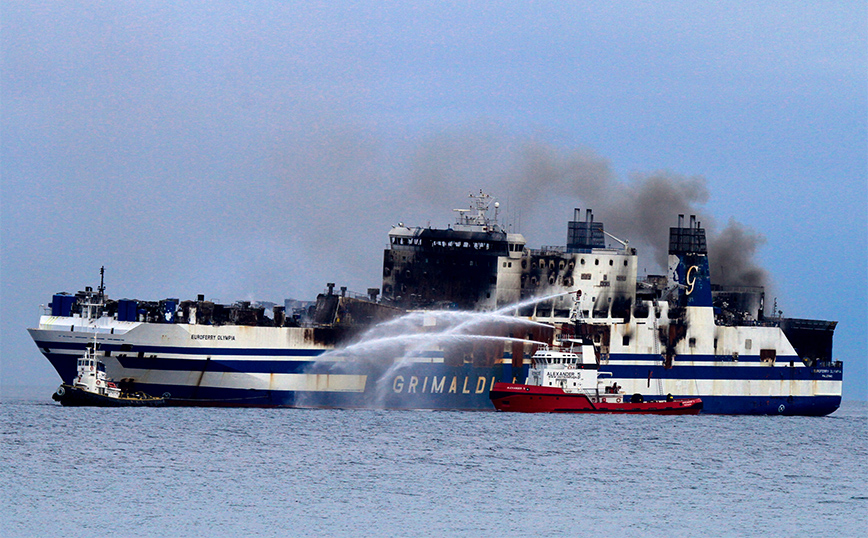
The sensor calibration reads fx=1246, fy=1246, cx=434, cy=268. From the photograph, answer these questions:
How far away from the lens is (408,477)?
153ft

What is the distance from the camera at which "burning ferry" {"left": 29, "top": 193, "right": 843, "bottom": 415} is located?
68.2 m

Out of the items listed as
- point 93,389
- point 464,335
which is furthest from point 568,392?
point 93,389

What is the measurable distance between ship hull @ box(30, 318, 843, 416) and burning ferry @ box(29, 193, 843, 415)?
0.26 feet

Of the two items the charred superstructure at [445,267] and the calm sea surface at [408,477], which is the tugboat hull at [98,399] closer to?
the calm sea surface at [408,477]

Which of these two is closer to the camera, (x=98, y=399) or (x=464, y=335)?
(x=98, y=399)

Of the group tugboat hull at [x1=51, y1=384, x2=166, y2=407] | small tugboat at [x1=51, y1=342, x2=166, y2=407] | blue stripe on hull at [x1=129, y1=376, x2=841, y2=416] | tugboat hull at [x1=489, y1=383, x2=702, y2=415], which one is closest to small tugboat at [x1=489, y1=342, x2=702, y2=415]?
tugboat hull at [x1=489, y1=383, x2=702, y2=415]

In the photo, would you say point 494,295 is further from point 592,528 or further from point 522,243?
point 592,528

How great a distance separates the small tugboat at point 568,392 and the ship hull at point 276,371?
5.61ft

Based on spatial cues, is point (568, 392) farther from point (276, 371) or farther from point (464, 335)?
point (276, 371)

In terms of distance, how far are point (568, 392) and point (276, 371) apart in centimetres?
1690

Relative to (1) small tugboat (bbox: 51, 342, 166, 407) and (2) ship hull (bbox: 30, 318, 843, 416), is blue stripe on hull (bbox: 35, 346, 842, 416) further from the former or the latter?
(1) small tugboat (bbox: 51, 342, 166, 407)

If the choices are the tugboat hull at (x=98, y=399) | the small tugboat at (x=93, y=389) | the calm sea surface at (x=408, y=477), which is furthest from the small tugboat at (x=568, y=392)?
the small tugboat at (x=93, y=389)

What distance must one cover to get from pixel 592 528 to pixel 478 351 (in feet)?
116

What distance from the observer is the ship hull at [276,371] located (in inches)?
2657
